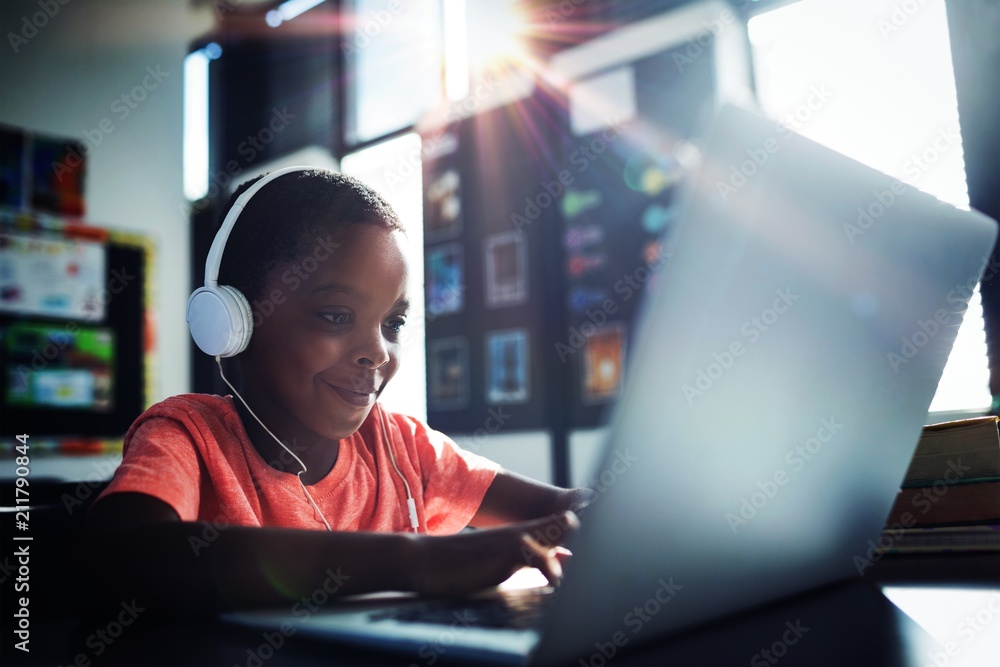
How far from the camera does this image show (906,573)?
2.03 ft

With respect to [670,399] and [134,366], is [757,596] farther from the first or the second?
[134,366]

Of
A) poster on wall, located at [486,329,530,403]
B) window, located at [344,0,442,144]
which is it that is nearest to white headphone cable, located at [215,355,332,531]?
poster on wall, located at [486,329,530,403]

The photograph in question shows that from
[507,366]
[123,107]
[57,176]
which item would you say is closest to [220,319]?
[507,366]

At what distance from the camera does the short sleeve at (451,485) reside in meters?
1.01

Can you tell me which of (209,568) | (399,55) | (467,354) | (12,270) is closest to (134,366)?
(12,270)

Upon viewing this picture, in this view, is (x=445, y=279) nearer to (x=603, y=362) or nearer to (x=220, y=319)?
(x=603, y=362)

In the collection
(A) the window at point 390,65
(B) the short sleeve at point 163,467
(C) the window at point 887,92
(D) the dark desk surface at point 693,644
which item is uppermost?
(A) the window at point 390,65

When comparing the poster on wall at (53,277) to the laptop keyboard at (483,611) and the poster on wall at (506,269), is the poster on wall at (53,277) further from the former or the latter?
the laptop keyboard at (483,611)

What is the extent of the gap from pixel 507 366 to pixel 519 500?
1521mm

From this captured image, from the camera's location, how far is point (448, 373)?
2.67 metres

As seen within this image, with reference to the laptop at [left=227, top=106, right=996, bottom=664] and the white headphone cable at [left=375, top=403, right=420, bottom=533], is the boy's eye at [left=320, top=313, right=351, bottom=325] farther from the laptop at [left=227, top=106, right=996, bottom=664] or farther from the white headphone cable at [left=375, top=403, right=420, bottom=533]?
the laptop at [left=227, top=106, right=996, bottom=664]

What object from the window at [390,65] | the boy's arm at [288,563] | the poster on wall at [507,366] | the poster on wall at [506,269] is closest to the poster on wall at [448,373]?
the poster on wall at [507,366]

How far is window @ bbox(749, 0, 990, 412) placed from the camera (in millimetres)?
1463

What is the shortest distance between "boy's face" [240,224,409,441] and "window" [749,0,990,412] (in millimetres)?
938
